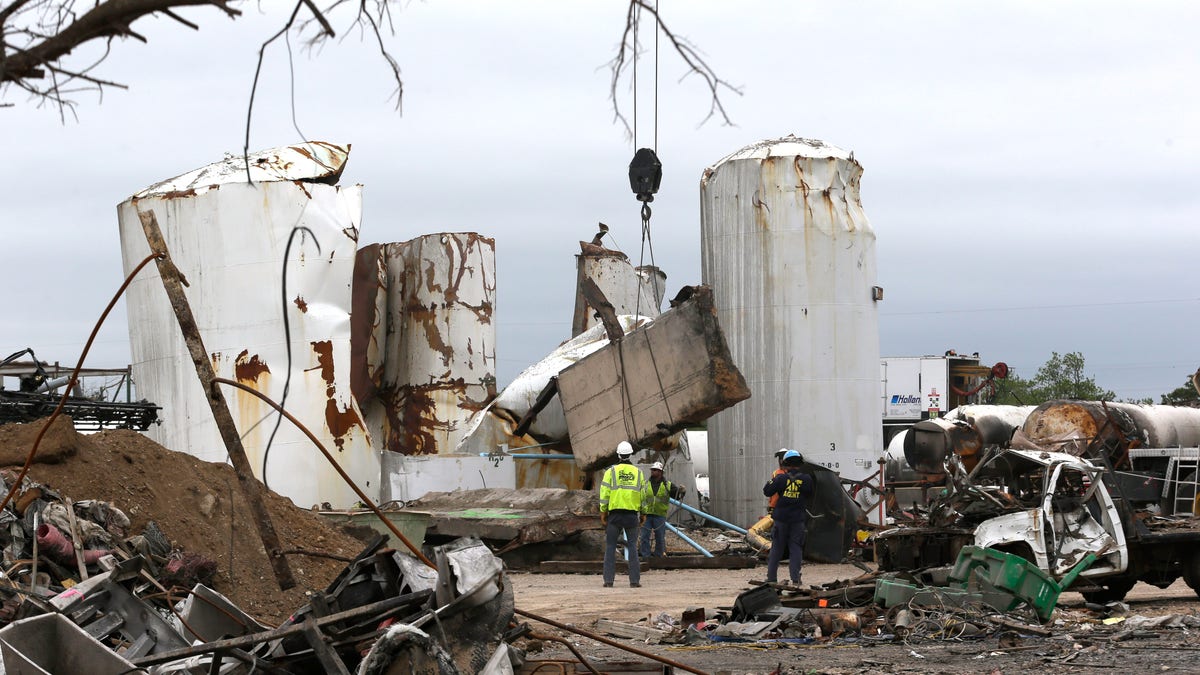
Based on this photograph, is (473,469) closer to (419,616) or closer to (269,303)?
(269,303)

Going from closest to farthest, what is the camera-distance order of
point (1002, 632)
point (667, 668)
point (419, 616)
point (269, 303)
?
point (419, 616)
point (667, 668)
point (1002, 632)
point (269, 303)

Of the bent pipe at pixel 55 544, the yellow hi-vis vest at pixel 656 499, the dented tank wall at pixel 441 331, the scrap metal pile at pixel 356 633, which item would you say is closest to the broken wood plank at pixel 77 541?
the bent pipe at pixel 55 544

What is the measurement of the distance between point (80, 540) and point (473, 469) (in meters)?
13.4

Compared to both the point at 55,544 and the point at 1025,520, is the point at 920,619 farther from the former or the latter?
the point at 55,544

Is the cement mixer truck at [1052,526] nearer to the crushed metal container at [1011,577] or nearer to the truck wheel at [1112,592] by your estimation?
the truck wheel at [1112,592]

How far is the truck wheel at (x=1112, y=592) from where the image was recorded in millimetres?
13703

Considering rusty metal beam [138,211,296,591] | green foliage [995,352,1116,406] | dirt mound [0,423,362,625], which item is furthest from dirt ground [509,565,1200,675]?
green foliage [995,352,1116,406]

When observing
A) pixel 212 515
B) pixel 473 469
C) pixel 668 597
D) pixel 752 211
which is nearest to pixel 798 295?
pixel 752 211

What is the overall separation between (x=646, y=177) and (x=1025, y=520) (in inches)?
343

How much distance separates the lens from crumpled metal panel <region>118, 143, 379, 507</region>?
2333 centimetres

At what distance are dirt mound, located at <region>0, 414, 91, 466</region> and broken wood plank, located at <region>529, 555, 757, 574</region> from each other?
7287mm

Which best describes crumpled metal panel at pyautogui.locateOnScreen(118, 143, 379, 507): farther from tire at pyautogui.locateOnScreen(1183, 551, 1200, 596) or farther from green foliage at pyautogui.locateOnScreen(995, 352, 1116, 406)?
green foliage at pyautogui.locateOnScreen(995, 352, 1116, 406)

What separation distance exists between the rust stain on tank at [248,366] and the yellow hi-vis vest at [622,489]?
906 cm

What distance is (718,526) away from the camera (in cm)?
2591
